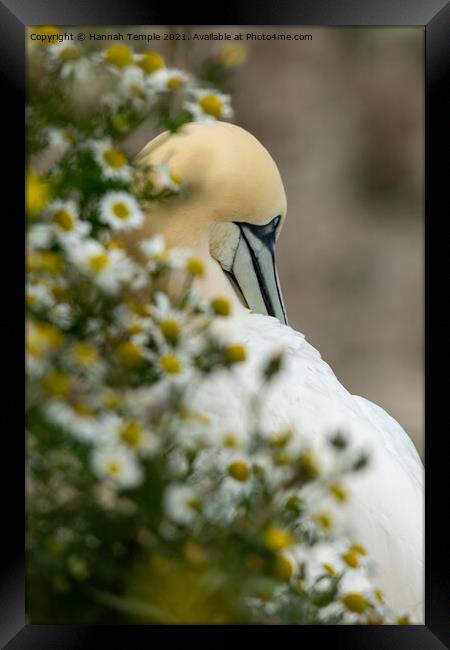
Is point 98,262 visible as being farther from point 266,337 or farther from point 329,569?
point 266,337

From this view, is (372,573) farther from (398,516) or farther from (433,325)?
(433,325)

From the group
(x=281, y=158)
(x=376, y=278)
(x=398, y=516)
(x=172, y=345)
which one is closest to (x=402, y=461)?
(x=398, y=516)

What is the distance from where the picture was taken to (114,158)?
1.04m

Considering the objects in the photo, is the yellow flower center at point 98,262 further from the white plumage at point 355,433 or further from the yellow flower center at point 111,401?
the white plumage at point 355,433

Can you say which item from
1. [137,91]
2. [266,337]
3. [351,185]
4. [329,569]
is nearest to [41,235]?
[137,91]

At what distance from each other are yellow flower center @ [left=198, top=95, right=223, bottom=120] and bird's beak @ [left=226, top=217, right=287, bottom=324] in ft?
2.28

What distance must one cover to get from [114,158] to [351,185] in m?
1.66

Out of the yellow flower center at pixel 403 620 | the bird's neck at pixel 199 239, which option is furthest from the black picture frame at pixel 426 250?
the bird's neck at pixel 199 239

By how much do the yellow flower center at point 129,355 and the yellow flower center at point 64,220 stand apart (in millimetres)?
124

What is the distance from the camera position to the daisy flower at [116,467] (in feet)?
2.91

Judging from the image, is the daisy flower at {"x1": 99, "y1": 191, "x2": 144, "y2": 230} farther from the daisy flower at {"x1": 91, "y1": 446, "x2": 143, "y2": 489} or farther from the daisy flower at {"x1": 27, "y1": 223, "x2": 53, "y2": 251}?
the daisy flower at {"x1": 91, "y1": 446, "x2": 143, "y2": 489}

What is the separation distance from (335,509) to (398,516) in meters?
0.15

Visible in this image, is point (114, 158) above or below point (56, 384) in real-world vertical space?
above

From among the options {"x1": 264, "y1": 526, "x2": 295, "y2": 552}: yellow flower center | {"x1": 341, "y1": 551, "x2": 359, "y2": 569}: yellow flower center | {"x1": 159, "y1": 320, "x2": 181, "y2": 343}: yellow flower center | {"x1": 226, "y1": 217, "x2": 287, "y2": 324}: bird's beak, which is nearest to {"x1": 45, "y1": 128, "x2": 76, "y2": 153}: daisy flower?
{"x1": 159, "y1": 320, "x2": 181, "y2": 343}: yellow flower center
